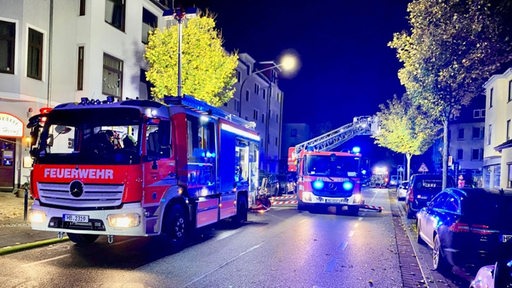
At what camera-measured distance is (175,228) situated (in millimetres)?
9250

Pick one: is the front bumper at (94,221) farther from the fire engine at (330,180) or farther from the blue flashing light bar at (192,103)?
the fire engine at (330,180)

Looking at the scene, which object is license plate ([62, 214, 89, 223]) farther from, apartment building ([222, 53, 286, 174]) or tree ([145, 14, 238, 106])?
apartment building ([222, 53, 286, 174])

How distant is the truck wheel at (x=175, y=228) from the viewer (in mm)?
9023

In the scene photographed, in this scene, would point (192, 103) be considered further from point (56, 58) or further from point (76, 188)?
point (56, 58)

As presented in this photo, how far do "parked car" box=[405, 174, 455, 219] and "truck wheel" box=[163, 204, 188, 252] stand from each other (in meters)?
10.5

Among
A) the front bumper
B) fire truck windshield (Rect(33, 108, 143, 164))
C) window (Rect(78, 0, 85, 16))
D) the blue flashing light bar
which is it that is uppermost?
window (Rect(78, 0, 85, 16))

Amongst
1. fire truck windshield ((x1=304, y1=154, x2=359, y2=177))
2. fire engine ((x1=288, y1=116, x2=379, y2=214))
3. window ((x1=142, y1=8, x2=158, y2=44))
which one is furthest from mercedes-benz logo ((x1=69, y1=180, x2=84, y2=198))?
window ((x1=142, y1=8, x2=158, y2=44))

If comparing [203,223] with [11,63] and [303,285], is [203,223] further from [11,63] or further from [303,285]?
[11,63]

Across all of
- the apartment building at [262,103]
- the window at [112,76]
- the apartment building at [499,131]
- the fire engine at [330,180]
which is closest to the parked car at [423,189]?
the fire engine at [330,180]

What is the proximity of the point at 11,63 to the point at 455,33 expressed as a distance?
49.9 feet

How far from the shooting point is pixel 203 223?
10586mm

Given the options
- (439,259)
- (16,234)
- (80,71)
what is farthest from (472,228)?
(80,71)

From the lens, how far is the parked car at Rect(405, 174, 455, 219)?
1683 cm

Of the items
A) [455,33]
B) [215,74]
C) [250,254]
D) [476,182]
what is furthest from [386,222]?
[476,182]
